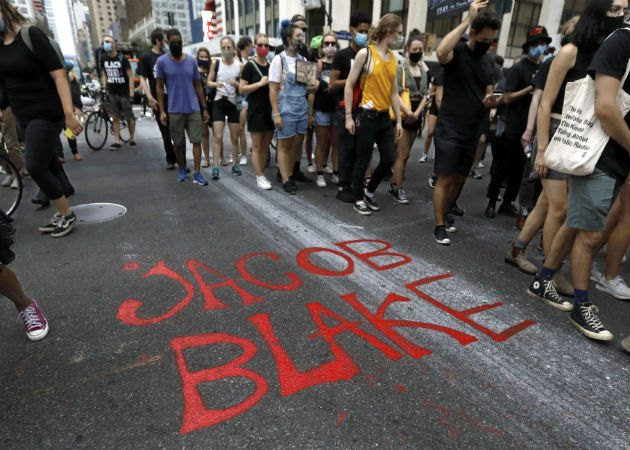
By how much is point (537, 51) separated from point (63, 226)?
5289 mm

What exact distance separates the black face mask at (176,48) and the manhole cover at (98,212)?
7.16 ft

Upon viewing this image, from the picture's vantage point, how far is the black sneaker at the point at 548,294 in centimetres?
272

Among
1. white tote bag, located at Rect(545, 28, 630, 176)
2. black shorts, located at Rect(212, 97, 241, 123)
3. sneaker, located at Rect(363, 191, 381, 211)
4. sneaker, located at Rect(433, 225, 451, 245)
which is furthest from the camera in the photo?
black shorts, located at Rect(212, 97, 241, 123)

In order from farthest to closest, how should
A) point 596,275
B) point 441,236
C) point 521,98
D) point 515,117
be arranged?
1. point 515,117
2. point 521,98
3. point 441,236
4. point 596,275

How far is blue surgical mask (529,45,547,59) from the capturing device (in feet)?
13.5

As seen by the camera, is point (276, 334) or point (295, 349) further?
point (276, 334)

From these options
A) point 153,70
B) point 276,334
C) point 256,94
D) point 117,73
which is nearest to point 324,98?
point 256,94

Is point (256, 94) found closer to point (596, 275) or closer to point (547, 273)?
point (547, 273)

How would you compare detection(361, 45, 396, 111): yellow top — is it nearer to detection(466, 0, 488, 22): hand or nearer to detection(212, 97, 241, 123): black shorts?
detection(466, 0, 488, 22): hand

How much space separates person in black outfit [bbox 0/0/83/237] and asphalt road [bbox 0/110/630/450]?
2.54 ft

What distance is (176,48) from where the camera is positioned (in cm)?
512

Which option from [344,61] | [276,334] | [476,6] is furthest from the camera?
[344,61]

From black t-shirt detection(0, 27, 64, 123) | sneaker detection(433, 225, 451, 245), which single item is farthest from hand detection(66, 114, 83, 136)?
sneaker detection(433, 225, 451, 245)

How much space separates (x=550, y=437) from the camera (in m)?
1.71
